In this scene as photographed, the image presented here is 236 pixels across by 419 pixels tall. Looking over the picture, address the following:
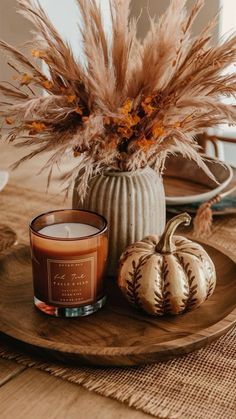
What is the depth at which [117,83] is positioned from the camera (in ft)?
2.72

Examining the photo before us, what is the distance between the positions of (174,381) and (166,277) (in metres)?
0.14

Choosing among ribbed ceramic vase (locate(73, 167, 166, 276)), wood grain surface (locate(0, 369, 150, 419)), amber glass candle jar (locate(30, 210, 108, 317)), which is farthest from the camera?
ribbed ceramic vase (locate(73, 167, 166, 276))

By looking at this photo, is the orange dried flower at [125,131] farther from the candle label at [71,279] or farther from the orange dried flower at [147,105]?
the candle label at [71,279]

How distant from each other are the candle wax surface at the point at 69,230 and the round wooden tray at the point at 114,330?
0.11 metres

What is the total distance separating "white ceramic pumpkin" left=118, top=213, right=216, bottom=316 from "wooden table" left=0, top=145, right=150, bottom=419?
0.53 ft

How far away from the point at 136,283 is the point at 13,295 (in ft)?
0.69

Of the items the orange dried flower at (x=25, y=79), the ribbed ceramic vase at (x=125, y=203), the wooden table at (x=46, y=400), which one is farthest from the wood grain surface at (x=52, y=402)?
the orange dried flower at (x=25, y=79)

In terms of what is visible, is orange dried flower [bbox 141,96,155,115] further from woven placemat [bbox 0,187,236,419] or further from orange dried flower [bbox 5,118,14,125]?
woven placemat [bbox 0,187,236,419]

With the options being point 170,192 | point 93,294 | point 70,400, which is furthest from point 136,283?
point 170,192

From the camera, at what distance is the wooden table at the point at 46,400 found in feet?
2.12

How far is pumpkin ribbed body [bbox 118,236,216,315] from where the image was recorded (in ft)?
2.56

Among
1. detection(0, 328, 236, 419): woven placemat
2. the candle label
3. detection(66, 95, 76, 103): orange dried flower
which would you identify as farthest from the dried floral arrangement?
detection(0, 328, 236, 419): woven placemat

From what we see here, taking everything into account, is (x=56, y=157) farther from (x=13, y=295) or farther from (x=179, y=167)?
(x=179, y=167)

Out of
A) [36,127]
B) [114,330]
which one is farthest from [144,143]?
[114,330]
